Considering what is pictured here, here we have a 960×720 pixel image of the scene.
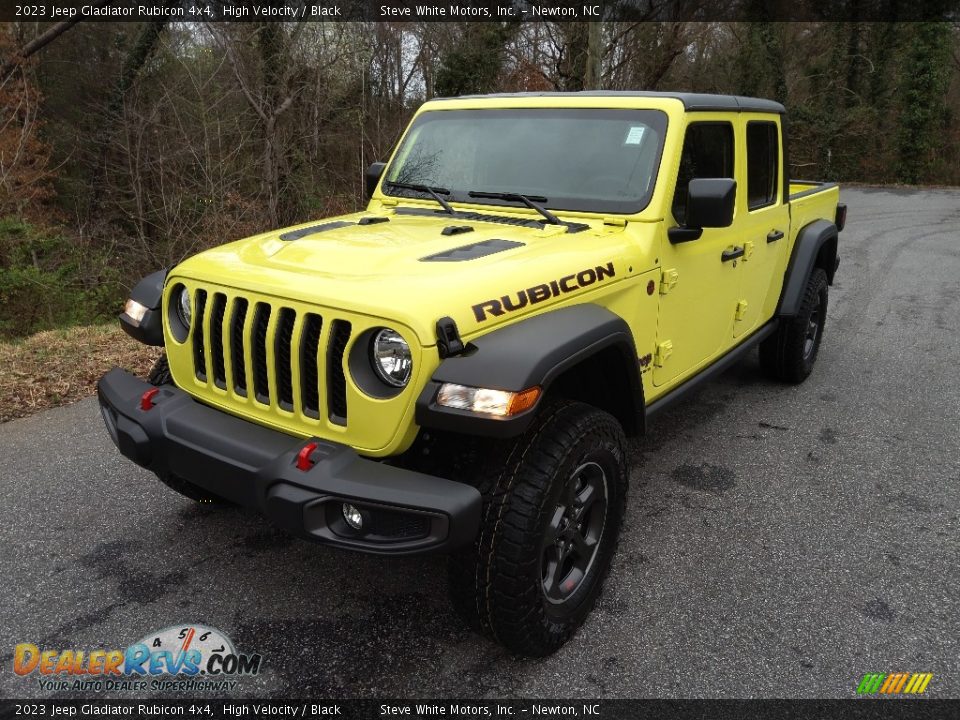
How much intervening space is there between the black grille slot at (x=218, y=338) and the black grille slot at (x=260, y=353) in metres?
0.15

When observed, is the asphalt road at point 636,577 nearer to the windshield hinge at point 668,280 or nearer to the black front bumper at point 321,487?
the black front bumper at point 321,487

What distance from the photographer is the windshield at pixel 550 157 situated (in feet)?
10.5

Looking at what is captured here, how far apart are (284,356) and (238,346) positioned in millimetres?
238

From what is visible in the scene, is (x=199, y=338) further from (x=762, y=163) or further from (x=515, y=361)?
(x=762, y=163)

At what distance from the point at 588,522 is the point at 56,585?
6.89ft

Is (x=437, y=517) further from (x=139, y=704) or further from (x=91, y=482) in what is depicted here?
(x=91, y=482)

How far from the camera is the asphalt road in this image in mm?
2473

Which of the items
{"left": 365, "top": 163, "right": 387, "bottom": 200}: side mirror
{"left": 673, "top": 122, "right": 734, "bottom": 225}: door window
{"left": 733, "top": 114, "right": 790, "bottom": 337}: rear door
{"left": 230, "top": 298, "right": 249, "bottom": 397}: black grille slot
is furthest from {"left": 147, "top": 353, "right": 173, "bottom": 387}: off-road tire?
{"left": 733, "top": 114, "right": 790, "bottom": 337}: rear door

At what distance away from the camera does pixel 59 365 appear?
5.21 meters

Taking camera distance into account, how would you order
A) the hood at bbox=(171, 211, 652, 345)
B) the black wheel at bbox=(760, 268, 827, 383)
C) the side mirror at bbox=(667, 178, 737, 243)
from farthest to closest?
the black wheel at bbox=(760, 268, 827, 383) < the side mirror at bbox=(667, 178, 737, 243) < the hood at bbox=(171, 211, 652, 345)

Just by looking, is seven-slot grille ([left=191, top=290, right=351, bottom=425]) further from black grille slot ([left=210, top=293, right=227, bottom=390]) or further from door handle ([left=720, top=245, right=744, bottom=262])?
door handle ([left=720, top=245, right=744, bottom=262])

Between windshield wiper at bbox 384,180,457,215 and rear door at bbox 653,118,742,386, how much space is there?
3.36 ft

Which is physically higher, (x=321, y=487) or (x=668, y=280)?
(x=668, y=280)

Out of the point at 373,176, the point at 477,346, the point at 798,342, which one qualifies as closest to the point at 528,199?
the point at 373,176
